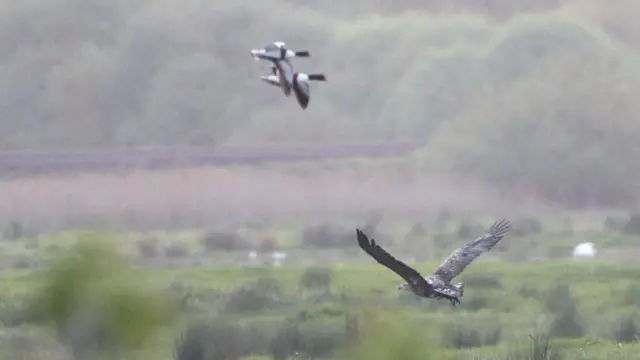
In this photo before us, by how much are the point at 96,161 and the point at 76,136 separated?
571mm

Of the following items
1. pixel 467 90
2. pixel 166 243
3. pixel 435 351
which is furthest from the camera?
pixel 467 90

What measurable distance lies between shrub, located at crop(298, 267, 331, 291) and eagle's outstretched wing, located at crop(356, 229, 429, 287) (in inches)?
119

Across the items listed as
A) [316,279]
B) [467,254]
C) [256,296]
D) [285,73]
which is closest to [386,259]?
[285,73]

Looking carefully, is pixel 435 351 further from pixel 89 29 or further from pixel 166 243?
pixel 89 29

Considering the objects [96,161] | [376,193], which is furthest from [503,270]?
[96,161]

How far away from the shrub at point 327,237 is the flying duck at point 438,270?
8.54 feet

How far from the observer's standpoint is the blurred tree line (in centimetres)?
1032

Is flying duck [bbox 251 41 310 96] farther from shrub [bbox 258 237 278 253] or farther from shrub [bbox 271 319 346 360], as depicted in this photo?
shrub [bbox 258 237 278 253]

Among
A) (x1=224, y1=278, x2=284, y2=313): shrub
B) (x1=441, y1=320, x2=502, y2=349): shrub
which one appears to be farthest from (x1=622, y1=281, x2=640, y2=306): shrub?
(x1=224, y1=278, x2=284, y2=313): shrub

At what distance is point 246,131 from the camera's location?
→ 1031 centimetres

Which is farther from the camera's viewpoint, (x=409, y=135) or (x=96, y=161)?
(x=409, y=135)

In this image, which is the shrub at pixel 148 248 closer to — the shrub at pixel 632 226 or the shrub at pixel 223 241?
the shrub at pixel 223 241

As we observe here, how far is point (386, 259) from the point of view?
5945 millimetres

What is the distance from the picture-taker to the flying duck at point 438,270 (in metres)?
5.90
